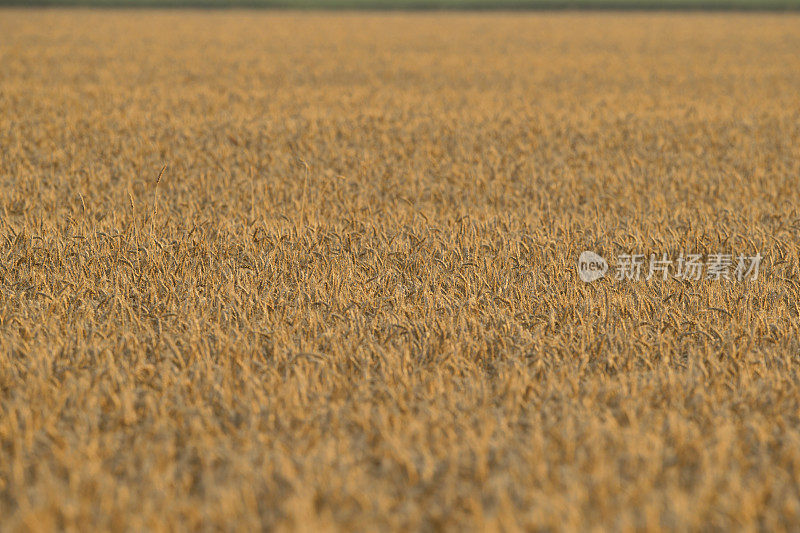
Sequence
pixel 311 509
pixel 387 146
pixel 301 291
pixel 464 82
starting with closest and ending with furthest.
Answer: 1. pixel 311 509
2. pixel 301 291
3. pixel 387 146
4. pixel 464 82

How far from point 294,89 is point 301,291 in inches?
380

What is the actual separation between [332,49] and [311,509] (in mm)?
21576

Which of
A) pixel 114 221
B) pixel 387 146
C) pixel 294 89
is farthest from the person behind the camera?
pixel 294 89

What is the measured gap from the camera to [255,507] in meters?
2.21

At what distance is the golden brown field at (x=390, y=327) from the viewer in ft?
7.54

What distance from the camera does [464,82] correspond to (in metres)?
14.8

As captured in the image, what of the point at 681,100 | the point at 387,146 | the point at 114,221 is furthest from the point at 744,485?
the point at 681,100

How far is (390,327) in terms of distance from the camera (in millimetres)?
3521

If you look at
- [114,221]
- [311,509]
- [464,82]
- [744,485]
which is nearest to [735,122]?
[464,82]

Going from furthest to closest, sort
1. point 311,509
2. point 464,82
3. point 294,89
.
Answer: point 464,82 < point 294,89 < point 311,509

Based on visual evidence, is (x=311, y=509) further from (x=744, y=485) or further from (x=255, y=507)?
(x=744, y=485)

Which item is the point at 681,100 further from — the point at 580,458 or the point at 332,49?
the point at 332,49

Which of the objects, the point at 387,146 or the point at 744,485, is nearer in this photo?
the point at 744,485

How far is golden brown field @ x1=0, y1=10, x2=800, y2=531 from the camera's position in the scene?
230 centimetres
